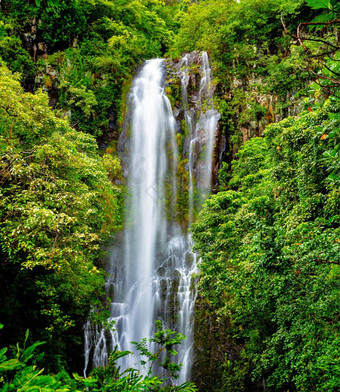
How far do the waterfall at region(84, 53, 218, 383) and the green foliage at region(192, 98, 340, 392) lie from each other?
3.73m

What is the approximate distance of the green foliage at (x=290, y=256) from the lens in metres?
5.08

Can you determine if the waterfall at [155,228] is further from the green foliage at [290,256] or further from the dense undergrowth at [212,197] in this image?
the green foliage at [290,256]

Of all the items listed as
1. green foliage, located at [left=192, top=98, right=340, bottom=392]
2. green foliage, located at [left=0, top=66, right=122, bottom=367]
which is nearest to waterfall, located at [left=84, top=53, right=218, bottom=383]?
green foliage, located at [left=192, top=98, right=340, bottom=392]

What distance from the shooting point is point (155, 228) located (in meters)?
15.5

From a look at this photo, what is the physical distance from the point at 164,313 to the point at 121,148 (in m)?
9.49

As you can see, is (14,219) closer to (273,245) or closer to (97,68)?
(273,245)

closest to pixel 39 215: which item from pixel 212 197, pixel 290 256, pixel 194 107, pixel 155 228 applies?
pixel 290 256

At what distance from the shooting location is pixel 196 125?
17.3m

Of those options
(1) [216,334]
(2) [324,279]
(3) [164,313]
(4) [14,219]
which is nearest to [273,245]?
(2) [324,279]

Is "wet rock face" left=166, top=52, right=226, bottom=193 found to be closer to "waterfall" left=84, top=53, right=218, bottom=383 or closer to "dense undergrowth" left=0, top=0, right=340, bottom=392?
"waterfall" left=84, top=53, right=218, bottom=383

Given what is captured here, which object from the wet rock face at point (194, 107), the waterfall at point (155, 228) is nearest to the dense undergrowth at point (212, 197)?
the wet rock face at point (194, 107)

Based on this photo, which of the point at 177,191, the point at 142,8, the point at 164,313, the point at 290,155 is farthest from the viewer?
the point at 142,8

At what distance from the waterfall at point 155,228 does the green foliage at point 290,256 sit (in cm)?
373

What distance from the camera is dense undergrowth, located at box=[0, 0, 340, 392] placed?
16.3 ft
